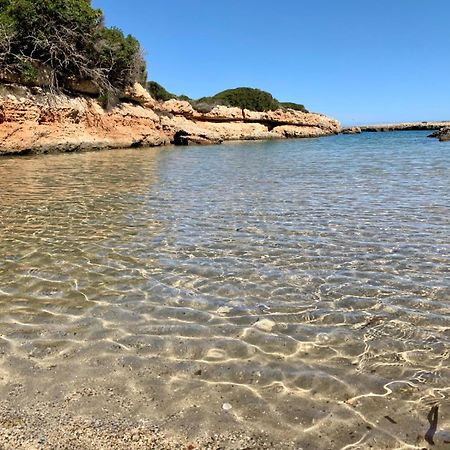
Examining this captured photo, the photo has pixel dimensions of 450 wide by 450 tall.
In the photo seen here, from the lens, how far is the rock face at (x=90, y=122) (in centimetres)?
2089

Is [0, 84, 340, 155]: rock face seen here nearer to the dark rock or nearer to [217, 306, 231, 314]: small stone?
the dark rock

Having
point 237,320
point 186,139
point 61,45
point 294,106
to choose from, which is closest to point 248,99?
point 294,106

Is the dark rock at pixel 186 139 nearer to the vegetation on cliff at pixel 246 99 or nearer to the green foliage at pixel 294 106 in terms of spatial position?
the vegetation on cliff at pixel 246 99

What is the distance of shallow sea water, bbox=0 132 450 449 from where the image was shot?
247cm

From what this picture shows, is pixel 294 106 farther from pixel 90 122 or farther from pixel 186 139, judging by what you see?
pixel 90 122

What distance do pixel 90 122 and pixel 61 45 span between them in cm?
437

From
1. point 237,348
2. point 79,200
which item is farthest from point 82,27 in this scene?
point 237,348

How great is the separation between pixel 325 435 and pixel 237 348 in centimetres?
105

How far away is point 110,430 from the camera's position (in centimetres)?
229

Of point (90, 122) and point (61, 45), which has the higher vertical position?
point (61, 45)

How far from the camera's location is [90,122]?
1000 inches

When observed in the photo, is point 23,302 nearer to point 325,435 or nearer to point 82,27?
point 325,435

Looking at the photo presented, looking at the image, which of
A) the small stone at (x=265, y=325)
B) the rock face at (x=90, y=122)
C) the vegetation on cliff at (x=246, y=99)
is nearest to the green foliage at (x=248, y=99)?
the vegetation on cliff at (x=246, y=99)

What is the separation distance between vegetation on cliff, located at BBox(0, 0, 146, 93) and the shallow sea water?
17455 mm
